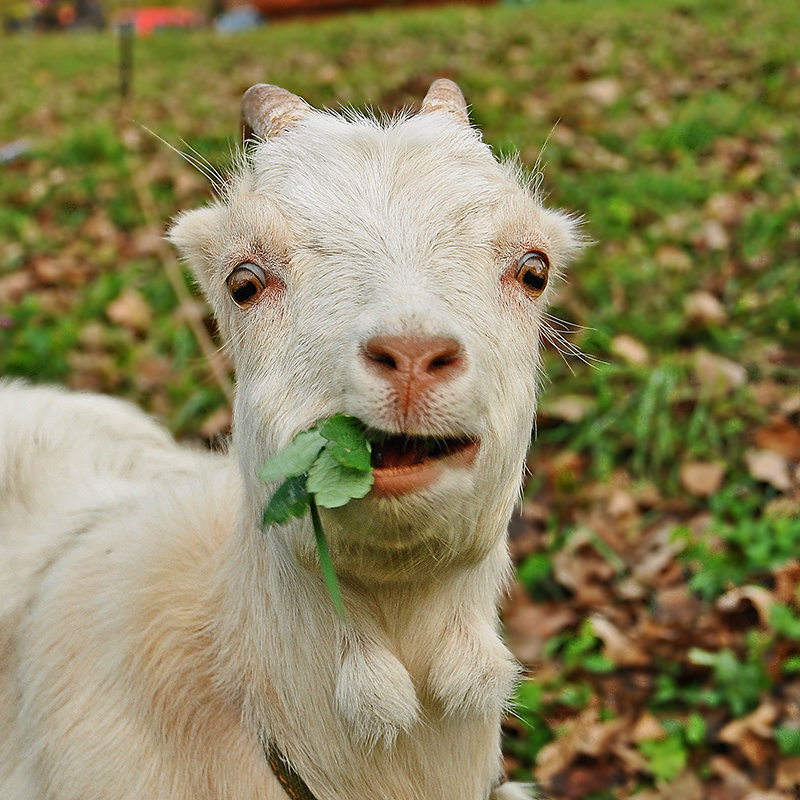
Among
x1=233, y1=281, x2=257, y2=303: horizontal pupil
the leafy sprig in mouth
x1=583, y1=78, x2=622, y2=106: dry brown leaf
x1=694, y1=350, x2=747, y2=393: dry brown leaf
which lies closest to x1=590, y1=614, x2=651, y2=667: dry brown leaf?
x1=694, y1=350, x2=747, y2=393: dry brown leaf

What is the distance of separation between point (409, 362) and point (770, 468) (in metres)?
2.94

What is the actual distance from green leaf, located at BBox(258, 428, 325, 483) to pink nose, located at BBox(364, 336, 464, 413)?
0.19 meters

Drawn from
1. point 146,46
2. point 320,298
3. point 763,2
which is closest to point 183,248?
point 320,298

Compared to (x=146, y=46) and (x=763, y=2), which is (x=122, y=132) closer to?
(x=146, y=46)

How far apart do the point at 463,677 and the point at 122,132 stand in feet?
23.1

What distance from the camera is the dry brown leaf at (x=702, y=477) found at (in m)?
4.08

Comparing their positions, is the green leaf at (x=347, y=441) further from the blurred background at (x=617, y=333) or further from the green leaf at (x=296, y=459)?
the blurred background at (x=617, y=333)

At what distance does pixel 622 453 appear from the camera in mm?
4379

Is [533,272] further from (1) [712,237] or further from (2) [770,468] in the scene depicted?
(1) [712,237]

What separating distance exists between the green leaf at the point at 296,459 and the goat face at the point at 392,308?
2.3 inches

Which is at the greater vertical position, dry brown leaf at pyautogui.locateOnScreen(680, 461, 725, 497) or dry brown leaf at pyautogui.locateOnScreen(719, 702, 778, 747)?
dry brown leaf at pyautogui.locateOnScreen(680, 461, 725, 497)

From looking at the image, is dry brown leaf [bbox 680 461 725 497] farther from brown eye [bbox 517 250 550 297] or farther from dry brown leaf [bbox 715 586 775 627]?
brown eye [bbox 517 250 550 297]

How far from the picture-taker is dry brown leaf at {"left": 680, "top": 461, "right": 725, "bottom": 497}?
4.08 metres

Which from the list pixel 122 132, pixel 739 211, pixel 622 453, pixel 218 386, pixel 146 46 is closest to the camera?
pixel 622 453
